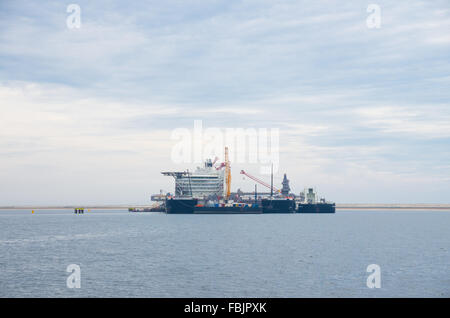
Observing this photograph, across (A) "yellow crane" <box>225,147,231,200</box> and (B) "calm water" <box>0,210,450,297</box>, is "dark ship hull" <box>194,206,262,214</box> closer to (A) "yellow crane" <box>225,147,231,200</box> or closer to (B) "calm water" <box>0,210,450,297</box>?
(A) "yellow crane" <box>225,147,231,200</box>

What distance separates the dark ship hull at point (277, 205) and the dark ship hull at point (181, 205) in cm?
2933

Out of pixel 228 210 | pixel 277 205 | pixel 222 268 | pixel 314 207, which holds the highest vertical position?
pixel 277 205

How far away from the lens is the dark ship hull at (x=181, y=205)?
164 meters

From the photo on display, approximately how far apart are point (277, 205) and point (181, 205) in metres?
38.8

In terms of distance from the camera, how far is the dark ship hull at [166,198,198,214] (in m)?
164

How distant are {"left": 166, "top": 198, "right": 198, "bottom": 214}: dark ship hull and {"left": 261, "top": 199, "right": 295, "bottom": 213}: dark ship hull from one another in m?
29.3

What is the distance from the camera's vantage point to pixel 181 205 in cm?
16488

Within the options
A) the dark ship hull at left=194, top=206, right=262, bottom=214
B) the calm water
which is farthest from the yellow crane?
the calm water
